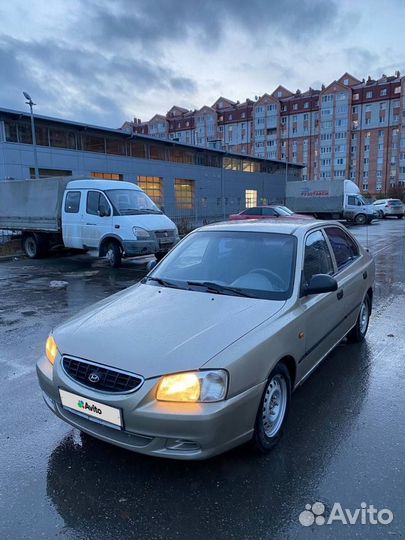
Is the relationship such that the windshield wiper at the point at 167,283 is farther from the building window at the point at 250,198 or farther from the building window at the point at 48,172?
the building window at the point at 250,198

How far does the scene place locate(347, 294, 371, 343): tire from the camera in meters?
4.87

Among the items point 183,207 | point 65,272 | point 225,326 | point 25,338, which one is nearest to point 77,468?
point 225,326

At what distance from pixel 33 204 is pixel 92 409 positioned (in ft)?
40.6

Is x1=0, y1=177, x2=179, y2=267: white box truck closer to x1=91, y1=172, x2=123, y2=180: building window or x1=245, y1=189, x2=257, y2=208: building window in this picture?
x1=91, y1=172, x2=123, y2=180: building window

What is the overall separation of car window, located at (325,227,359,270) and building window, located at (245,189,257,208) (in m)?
41.0

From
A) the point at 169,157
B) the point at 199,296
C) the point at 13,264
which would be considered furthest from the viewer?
the point at 169,157

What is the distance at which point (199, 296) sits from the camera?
3.24 meters

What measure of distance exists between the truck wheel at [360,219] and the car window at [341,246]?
27.0 m

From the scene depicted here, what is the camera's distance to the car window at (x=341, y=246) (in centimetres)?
430

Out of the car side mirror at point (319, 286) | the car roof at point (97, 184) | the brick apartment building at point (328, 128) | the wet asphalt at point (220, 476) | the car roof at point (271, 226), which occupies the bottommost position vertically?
the wet asphalt at point (220, 476)

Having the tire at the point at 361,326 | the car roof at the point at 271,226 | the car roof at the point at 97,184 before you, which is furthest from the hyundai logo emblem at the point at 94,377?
the car roof at the point at 97,184

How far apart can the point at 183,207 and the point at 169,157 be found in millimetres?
4821

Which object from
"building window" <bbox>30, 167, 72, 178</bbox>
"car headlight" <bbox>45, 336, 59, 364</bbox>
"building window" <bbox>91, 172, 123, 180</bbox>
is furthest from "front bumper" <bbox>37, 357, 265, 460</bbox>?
"building window" <bbox>91, 172, 123, 180</bbox>

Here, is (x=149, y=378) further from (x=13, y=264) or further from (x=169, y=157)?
(x=169, y=157)
